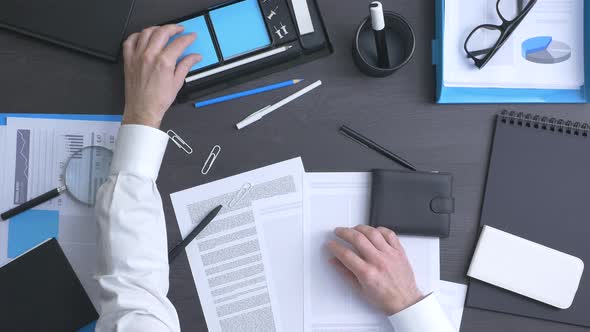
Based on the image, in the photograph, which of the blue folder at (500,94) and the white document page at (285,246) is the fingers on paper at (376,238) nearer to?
the white document page at (285,246)

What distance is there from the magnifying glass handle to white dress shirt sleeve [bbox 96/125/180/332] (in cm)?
13

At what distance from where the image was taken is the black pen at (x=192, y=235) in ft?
3.18

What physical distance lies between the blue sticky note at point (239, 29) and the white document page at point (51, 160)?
0.85 ft

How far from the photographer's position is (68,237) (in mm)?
975

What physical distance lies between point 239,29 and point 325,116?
227 millimetres

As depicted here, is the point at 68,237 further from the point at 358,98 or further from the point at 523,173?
the point at 523,173

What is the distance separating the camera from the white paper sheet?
0.99m

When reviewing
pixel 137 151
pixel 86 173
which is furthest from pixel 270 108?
pixel 86 173

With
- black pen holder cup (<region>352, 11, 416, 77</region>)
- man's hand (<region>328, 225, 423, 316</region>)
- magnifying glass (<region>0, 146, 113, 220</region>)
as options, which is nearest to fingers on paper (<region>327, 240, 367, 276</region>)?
man's hand (<region>328, 225, 423, 316</region>)

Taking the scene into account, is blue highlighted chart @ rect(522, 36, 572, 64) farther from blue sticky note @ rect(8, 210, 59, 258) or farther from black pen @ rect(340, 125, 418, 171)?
blue sticky note @ rect(8, 210, 59, 258)

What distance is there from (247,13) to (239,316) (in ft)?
1.83

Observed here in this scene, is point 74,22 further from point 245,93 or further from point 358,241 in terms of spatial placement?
point 358,241

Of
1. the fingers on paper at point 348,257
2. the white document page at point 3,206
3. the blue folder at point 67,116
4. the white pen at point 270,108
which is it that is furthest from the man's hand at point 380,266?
the white document page at point 3,206

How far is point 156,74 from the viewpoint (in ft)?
3.11
